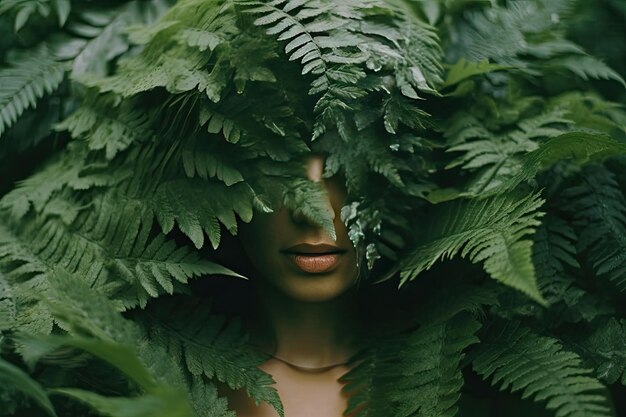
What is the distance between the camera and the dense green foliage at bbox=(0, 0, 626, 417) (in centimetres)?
125

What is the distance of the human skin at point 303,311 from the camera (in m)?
1.36

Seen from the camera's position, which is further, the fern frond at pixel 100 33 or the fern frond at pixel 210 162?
the fern frond at pixel 100 33

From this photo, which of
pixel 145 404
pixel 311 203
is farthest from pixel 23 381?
pixel 311 203

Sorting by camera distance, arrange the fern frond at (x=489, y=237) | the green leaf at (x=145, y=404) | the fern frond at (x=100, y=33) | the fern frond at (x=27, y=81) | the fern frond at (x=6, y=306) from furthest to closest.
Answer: the fern frond at (x=100, y=33)
the fern frond at (x=27, y=81)
the fern frond at (x=6, y=306)
the fern frond at (x=489, y=237)
the green leaf at (x=145, y=404)

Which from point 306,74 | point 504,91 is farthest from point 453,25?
point 306,74

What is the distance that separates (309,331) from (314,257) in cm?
20

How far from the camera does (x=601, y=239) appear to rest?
142 centimetres

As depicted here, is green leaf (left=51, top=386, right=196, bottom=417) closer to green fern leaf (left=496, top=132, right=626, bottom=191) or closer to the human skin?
the human skin

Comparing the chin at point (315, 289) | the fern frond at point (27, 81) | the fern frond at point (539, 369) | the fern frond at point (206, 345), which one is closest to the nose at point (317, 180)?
the chin at point (315, 289)

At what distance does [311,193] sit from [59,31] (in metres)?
0.71

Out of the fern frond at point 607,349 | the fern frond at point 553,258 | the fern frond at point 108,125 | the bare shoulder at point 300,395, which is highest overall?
the fern frond at point 108,125

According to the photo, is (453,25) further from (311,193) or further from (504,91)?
(311,193)

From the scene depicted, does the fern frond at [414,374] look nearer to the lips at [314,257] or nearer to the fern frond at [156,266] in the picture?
the lips at [314,257]

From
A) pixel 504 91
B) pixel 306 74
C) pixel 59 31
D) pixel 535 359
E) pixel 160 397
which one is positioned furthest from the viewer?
pixel 59 31
